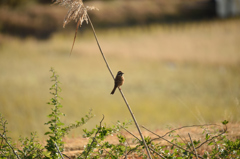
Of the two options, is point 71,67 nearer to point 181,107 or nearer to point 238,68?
point 181,107

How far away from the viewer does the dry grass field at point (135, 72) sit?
1117cm

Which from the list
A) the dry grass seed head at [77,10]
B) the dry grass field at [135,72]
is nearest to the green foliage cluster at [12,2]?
the dry grass field at [135,72]

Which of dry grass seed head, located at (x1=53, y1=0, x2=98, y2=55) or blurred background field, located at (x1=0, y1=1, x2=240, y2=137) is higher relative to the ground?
blurred background field, located at (x1=0, y1=1, x2=240, y2=137)

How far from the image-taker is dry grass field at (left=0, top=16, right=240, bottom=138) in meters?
11.2

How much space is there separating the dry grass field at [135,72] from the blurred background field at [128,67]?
35 mm

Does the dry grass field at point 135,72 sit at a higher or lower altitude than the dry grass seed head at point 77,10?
higher

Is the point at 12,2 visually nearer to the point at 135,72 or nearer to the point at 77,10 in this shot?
the point at 135,72

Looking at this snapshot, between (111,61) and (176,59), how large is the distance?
370 cm

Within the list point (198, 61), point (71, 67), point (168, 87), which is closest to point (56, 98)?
point (168, 87)

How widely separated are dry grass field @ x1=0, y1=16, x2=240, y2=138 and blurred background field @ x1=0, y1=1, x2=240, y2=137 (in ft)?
0.12

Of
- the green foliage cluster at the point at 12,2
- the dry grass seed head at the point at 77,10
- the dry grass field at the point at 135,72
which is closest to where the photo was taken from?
the dry grass seed head at the point at 77,10

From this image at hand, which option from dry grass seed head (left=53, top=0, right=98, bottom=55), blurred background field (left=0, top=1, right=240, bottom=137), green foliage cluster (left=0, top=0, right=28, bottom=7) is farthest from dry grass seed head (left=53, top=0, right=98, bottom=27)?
green foliage cluster (left=0, top=0, right=28, bottom=7)

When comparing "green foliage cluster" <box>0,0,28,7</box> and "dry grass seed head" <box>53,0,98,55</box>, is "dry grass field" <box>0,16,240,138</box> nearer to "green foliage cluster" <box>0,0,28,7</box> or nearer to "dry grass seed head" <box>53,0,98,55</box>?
"green foliage cluster" <box>0,0,28,7</box>

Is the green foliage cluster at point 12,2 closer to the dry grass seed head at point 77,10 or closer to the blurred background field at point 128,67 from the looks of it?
the blurred background field at point 128,67
